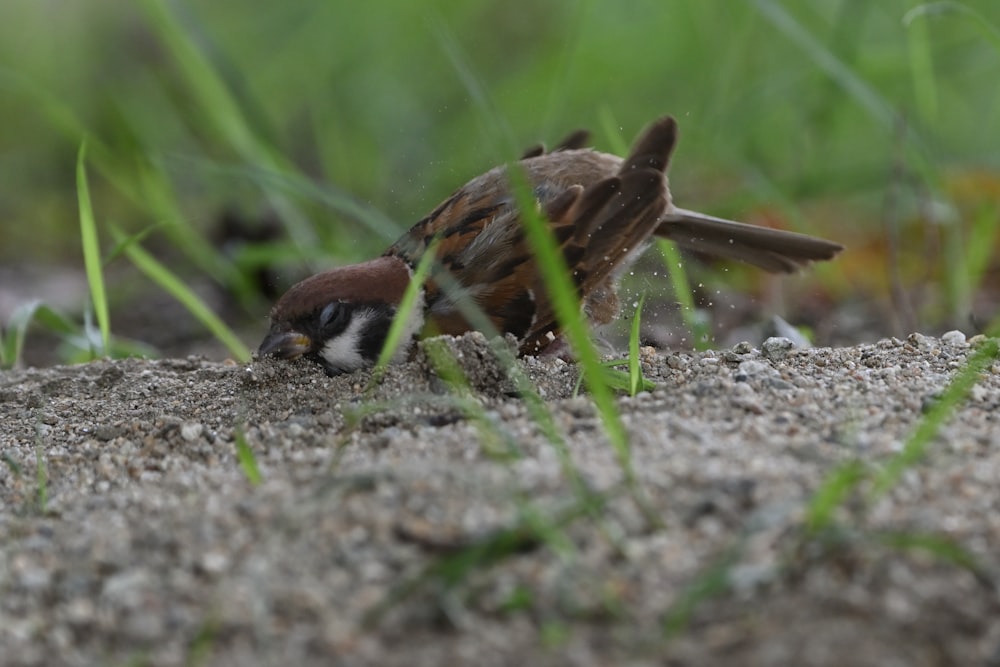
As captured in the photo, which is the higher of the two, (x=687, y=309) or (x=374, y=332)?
(x=374, y=332)

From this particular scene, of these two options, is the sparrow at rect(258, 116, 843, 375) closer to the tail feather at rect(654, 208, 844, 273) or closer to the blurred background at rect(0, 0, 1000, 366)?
the blurred background at rect(0, 0, 1000, 366)

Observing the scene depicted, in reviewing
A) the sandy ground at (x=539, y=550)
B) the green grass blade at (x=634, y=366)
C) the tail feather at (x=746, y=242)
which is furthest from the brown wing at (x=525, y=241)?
the sandy ground at (x=539, y=550)

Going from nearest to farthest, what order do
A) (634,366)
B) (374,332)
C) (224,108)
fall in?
(634,366), (374,332), (224,108)

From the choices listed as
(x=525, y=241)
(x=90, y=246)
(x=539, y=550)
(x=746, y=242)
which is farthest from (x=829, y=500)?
(x=746, y=242)

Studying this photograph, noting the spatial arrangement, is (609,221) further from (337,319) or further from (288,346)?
(288,346)

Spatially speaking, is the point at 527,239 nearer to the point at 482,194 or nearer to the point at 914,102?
the point at 482,194
